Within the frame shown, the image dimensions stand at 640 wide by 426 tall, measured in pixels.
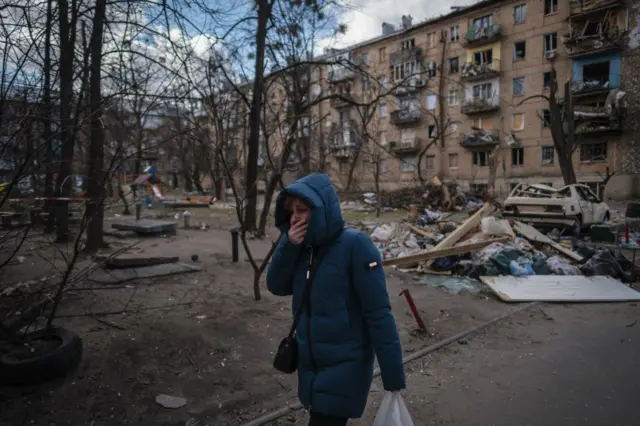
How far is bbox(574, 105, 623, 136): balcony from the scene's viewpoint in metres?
29.0

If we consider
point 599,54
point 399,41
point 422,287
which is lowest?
point 422,287

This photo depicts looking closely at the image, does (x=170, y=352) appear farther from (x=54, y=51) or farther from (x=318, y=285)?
(x=54, y=51)

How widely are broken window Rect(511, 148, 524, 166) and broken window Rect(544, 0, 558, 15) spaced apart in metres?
10.6

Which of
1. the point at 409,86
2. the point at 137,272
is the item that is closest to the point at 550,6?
the point at 409,86

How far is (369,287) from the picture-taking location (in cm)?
204

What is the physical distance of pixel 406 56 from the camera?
39531mm

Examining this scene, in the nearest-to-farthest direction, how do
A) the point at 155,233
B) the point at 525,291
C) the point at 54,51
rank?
the point at 54,51 < the point at 525,291 < the point at 155,233

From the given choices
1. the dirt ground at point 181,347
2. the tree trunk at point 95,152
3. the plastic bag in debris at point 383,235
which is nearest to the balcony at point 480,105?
the plastic bag in debris at point 383,235

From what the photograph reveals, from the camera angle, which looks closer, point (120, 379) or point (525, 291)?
point (120, 379)

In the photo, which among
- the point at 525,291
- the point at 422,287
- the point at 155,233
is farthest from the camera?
the point at 155,233

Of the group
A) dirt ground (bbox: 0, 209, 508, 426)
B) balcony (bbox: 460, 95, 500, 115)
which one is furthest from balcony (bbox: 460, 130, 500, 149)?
dirt ground (bbox: 0, 209, 508, 426)

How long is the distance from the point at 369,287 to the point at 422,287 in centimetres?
621

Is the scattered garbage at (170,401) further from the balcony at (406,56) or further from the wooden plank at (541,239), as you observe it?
the balcony at (406,56)

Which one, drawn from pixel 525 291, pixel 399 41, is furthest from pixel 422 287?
pixel 399 41
